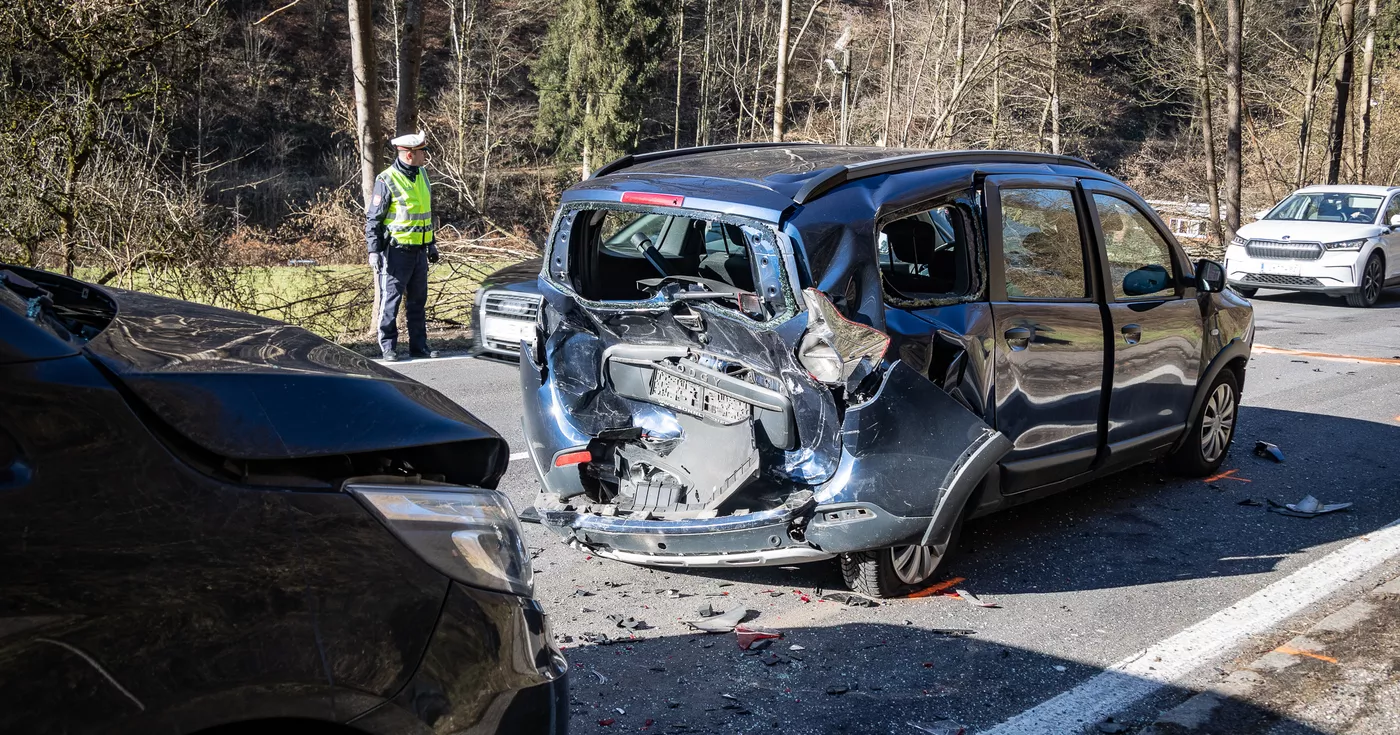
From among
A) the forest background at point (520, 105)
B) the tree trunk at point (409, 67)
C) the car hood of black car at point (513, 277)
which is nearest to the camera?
the car hood of black car at point (513, 277)

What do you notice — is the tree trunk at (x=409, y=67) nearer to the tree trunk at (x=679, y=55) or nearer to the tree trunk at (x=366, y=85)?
the tree trunk at (x=366, y=85)

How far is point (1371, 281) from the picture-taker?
1736 centimetres

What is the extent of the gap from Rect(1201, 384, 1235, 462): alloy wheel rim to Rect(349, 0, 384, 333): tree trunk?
7.94 m

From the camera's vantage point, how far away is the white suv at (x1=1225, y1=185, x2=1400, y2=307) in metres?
17.0

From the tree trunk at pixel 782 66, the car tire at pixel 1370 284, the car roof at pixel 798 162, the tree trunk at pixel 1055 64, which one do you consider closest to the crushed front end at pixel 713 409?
the car roof at pixel 798 162

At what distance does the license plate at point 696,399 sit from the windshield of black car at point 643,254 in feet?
1.33

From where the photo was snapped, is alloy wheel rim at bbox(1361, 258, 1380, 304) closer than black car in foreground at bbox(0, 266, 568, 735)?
No

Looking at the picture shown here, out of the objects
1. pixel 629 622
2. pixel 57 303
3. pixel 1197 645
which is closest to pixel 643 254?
pixel 629 622

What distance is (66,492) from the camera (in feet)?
5.70

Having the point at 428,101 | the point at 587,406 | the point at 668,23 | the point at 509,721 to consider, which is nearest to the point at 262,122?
the point at 428,101

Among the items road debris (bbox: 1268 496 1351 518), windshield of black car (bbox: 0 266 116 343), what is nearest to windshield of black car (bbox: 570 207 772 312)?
windshield of black car (bbox: 0 266 116 343)

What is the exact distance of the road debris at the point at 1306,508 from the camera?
633 centimetres

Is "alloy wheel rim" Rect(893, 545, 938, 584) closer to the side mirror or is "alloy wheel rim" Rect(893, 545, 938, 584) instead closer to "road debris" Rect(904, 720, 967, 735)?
"road debris" Rect(904, 720, 967, 735)

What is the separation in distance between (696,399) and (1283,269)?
50.3 feet
